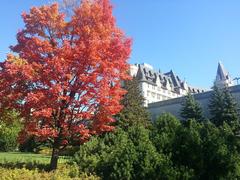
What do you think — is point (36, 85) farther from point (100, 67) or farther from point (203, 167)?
point (203, 167)

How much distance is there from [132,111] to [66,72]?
31.0 meters

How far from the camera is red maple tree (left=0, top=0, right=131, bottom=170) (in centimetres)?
1627

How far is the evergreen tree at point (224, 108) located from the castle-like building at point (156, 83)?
155ft

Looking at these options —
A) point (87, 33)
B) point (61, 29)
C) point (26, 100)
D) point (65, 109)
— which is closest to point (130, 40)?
point (87, 33)

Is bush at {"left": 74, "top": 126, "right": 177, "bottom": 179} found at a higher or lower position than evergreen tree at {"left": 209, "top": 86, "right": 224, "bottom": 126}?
lower

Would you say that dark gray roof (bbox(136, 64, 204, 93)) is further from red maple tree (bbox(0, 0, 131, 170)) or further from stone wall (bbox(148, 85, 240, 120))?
red maple tree (bbox(0, 0, 131, 170))

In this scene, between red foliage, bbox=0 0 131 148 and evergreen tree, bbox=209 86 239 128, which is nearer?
red foliage, bbox=0 0 131 148

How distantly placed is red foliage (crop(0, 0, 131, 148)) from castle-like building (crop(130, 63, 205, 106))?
77.1m

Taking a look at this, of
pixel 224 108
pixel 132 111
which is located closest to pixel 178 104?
pixel 224 108

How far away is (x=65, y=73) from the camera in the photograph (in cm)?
1659

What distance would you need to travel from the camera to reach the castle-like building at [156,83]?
330 feet

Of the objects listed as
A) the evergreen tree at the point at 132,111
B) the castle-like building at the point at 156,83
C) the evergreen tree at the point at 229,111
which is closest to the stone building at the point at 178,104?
the evergreen tree at the point at 229,111

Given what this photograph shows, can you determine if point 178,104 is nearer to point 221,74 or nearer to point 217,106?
point 217,106

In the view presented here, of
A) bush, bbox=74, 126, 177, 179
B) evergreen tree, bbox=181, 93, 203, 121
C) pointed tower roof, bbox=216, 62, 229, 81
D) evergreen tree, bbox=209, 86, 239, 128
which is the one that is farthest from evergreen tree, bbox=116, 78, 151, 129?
pointed tower roof, bbox=216, 62, 229, 81
